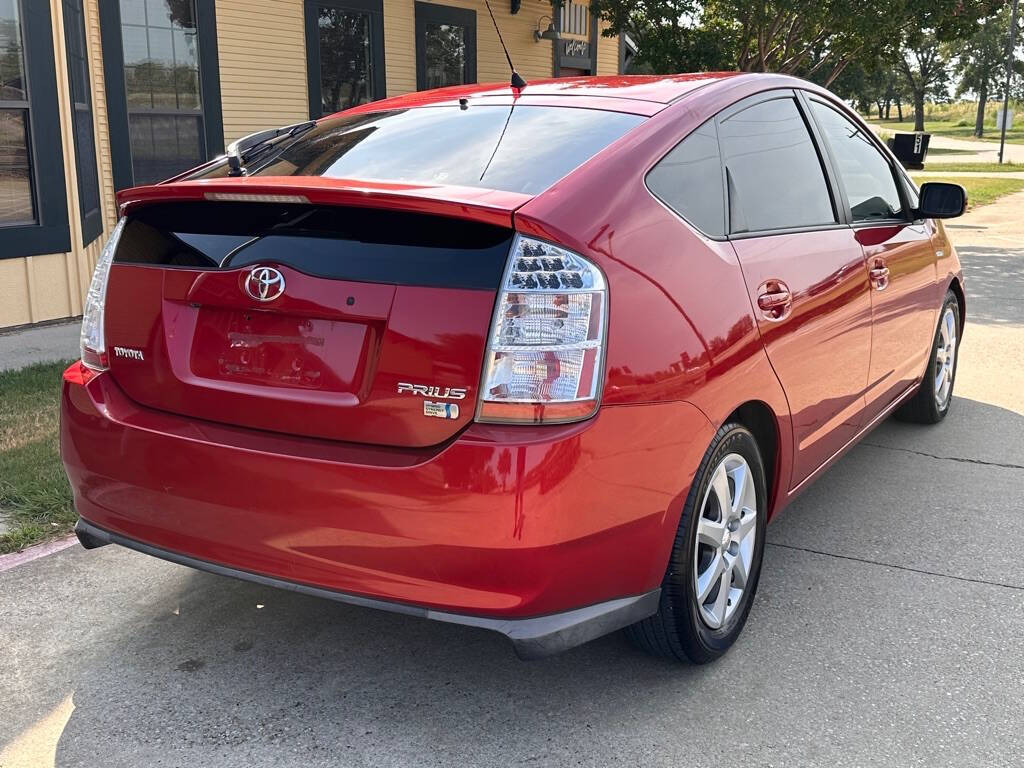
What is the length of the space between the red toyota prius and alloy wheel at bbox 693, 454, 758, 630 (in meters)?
0.01

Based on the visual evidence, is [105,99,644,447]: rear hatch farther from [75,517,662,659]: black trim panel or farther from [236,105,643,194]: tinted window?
[75,517,662,659]: black trim panel

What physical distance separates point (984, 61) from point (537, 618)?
7503cm

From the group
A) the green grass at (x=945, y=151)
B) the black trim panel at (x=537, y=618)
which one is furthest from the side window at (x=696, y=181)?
the green grass at (x=945, y=151)

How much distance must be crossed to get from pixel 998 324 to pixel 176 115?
7693 millimetres

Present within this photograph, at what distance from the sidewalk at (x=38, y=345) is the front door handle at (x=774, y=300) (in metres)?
5.30

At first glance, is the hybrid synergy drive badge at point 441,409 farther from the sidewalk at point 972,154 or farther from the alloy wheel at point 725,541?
the sidewalk at point 972,154

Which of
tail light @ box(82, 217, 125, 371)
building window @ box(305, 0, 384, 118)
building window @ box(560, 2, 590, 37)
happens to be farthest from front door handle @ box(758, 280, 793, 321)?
building window @ box(560, 2, 590, 37)

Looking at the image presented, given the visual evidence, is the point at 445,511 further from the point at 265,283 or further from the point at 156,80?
the point at 156,80

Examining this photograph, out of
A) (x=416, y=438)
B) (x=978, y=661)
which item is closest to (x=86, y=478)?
(x=416, y=438)

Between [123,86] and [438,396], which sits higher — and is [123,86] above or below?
above

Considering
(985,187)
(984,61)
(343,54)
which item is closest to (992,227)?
(985,187)

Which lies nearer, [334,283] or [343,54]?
[334,283]

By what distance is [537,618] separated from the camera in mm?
2557

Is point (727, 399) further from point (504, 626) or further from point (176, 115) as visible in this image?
point (176, 115)
